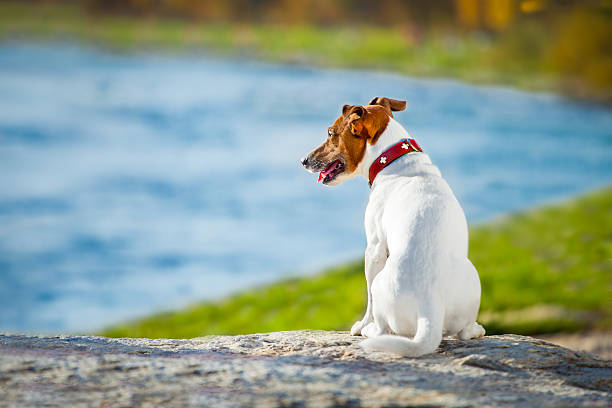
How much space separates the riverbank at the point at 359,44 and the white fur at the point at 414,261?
29.7ft

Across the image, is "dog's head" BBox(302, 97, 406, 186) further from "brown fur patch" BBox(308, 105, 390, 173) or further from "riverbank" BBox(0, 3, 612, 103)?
"riverbank" BBox(0, 3, 612, 103)

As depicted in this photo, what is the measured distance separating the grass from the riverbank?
11.4 ft

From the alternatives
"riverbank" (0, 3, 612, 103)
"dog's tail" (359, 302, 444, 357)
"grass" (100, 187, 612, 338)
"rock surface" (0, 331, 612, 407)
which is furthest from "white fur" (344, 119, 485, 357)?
"riverbank" (0, 3, 612, 103)

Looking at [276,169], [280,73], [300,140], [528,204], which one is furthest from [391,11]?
[528,204]

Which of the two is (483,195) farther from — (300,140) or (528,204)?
(300,140)

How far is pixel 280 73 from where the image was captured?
12.4m

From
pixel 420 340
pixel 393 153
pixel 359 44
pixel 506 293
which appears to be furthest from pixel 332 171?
pixel 359 44

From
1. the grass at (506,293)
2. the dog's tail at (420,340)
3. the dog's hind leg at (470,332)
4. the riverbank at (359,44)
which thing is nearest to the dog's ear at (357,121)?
the dog's tail at (420,340)

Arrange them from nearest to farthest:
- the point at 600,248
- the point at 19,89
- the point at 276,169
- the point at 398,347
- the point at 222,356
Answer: the point at 398,347 → the point at 222,356 → the point at 600,248 → the point at 276,169 → the point at 19,89

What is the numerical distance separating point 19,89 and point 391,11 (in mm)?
6530

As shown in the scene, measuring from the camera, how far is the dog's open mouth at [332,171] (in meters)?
2.78

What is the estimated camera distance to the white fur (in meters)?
2.41

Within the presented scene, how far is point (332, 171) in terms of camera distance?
2.79 m

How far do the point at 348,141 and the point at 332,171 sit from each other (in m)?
0.14
